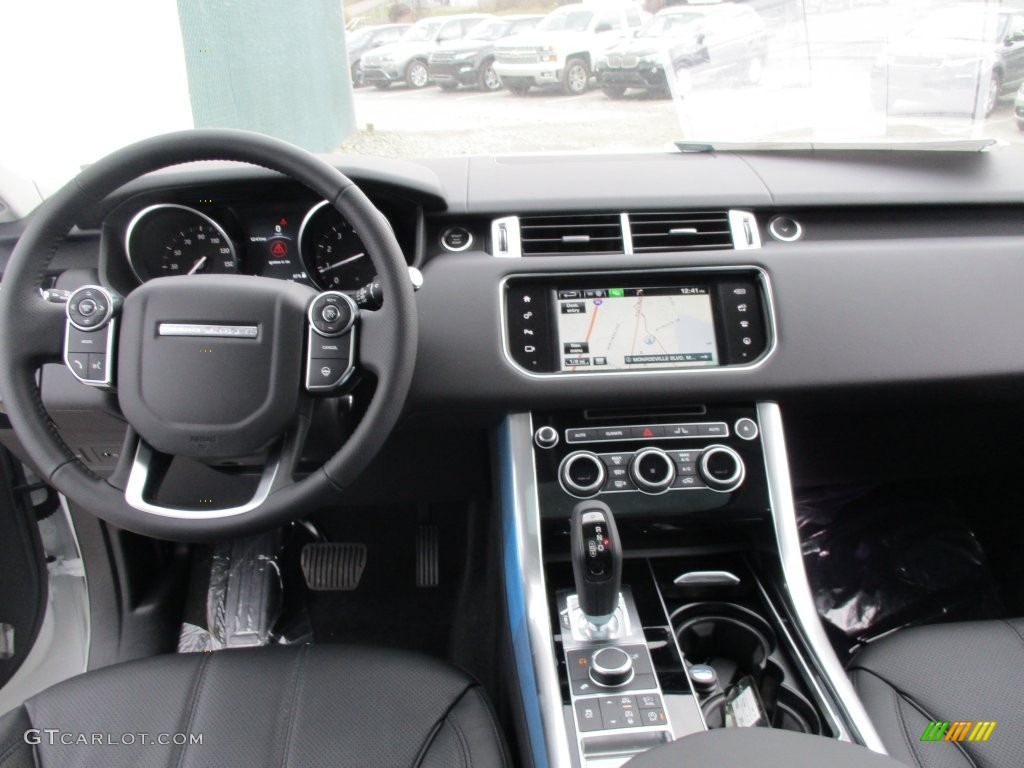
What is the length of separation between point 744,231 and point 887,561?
97cm

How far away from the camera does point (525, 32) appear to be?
140 cm

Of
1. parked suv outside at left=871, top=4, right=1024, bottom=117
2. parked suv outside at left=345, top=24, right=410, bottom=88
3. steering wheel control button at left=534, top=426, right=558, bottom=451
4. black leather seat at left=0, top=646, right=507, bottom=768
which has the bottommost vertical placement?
black leather seat at left=0, top=646, right=507, bottom=768

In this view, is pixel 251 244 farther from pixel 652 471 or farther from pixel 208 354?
pixel 652 471

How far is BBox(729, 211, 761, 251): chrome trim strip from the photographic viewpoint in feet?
4.51

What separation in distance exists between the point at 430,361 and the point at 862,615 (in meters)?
1.21

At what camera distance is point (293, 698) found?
1.16m

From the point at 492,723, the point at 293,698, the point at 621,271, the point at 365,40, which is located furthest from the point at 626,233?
the point at 293,698

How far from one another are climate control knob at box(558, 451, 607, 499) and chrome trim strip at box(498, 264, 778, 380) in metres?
0.15

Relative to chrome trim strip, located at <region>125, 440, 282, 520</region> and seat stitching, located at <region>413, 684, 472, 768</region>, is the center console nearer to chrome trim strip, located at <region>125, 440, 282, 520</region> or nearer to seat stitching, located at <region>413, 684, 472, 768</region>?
seat stitching, located at <region>413, 684, 472, 768</region>

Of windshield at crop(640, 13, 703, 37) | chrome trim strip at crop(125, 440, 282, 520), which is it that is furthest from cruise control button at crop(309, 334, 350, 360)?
windshield at crop(640, 13, 703, 37)

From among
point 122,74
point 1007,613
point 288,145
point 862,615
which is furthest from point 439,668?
point 122,74

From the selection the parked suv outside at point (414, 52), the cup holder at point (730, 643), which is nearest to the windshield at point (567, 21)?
the parked suv outside at point (414, 52)

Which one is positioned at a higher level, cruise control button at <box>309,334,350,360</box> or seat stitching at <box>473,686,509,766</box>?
cruise control button at <box>309,334,350,360</box>

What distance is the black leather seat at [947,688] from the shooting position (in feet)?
3.49
